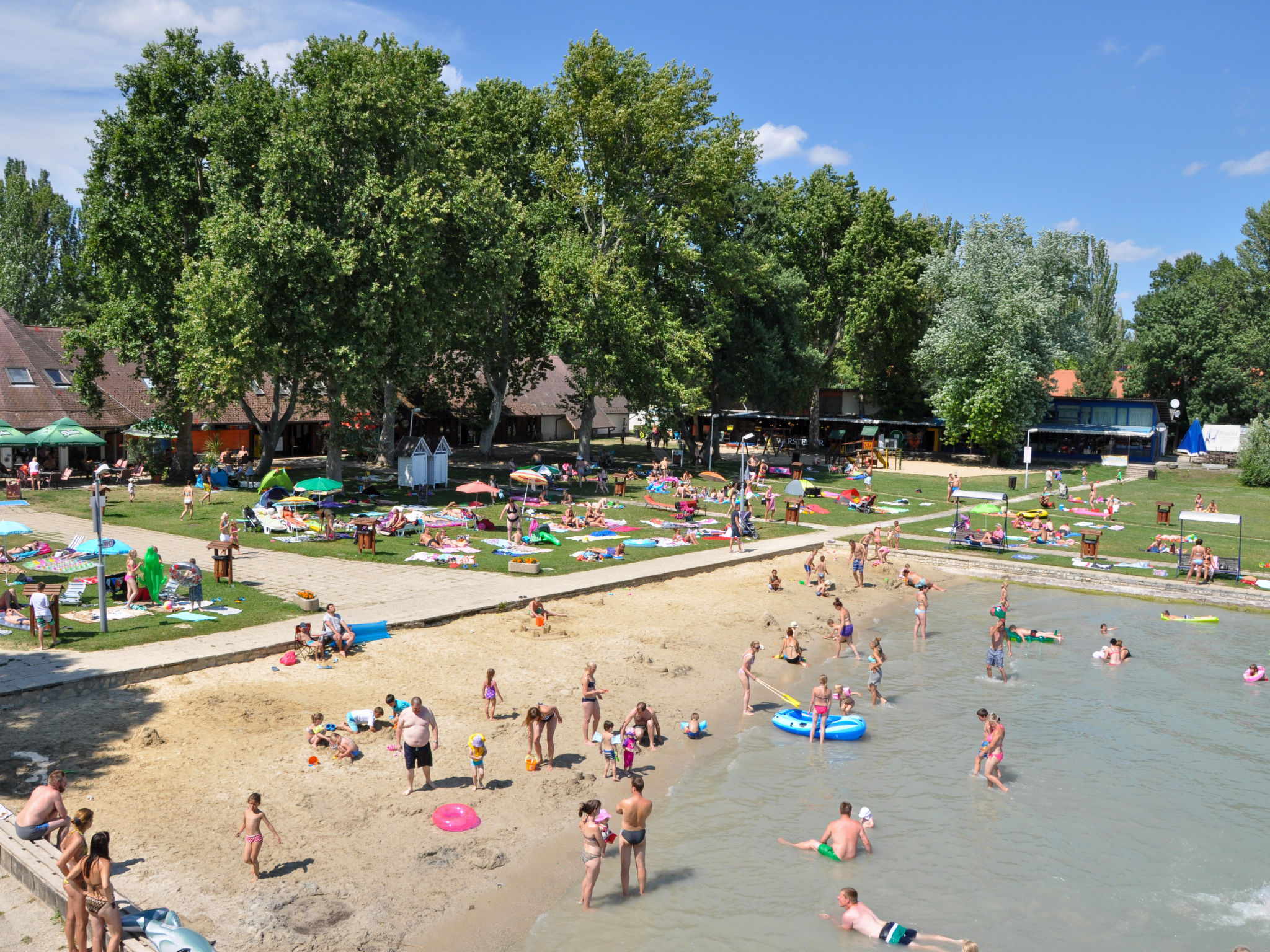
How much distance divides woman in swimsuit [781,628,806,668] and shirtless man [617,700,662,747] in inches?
245

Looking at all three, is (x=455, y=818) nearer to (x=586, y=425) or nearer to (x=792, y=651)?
(x=792, y=651)

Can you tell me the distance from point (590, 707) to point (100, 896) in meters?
8.18

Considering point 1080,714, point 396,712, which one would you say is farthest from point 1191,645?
point 396,712

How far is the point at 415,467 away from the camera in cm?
3928

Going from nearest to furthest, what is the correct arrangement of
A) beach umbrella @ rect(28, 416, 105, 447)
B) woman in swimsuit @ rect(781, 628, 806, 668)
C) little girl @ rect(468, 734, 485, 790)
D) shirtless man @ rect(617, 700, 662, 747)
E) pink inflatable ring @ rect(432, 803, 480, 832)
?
pink inflatable ring @ rect(432, 803, 480, 832) < little girl @ rect(468, 734, 485, 790) < shirtless man @ rect(617, 700, 662, 747) < woman in swimsuit @ rect(781, 628, 806, 668) < beach umbrella @ rect(28, 416, 105, 447)

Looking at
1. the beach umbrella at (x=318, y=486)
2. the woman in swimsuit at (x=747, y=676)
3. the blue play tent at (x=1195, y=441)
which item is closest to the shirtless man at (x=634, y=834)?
the woman in swimsuit at (x=747, y=676)

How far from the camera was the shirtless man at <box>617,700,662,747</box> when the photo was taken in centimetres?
1535

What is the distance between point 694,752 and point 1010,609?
51.7ft

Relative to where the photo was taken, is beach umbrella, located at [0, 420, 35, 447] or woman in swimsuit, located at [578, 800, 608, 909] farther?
beach umbrella, located at [0, 420, 35, 447]

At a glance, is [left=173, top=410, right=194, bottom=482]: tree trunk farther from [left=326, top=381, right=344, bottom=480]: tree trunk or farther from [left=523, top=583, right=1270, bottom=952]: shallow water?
[left=523, top=583, right=1270, bottom=952]: shallow water

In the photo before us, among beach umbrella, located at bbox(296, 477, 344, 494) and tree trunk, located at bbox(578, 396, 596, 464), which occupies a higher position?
tree trunk, located at bbox(578, 396, 596, 464)

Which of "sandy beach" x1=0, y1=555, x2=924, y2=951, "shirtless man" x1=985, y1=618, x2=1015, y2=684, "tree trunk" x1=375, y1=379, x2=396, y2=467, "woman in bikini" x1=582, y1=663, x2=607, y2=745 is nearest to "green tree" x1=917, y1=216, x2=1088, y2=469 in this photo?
"tree trunk" x1=375, y1=379, x2=396, y2=467

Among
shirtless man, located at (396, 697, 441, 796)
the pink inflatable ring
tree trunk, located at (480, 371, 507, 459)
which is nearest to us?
the pink inflatable ring

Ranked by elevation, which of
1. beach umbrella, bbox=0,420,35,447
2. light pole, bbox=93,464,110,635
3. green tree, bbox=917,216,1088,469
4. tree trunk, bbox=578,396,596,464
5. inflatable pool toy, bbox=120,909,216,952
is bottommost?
inflatable pool toy, bbox=120,909,216,952
